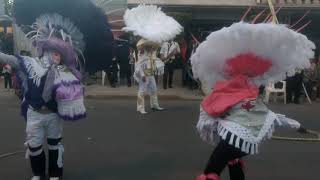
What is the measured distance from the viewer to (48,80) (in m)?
6.30

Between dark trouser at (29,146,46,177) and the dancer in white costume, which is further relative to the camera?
the dancer in white costume

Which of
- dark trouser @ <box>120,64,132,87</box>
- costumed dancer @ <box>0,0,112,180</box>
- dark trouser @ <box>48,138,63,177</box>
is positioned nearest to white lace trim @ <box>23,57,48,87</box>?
costumed dancer @ <box>0,0,112,180</box>

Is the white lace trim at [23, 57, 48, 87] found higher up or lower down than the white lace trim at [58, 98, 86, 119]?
higher up

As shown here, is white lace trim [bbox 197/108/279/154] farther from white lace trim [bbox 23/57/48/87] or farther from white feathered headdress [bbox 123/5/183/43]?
white feathered headdress [bbox 123/5/183/43]

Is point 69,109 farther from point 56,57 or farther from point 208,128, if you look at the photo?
point 208,128

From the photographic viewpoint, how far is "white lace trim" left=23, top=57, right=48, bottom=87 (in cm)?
630

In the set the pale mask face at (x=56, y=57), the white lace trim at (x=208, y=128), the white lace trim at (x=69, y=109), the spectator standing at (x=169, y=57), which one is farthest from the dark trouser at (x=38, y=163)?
the spectator standing at (x=169, y=57)

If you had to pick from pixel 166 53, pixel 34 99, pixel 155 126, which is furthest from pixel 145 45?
pixel 34 99

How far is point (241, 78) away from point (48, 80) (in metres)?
2.01

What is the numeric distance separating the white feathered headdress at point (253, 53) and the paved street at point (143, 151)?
1699 mm

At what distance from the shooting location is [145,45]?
477 inches

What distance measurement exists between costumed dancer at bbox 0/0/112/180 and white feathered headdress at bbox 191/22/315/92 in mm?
1431

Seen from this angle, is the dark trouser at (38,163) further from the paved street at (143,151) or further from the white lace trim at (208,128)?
the white lace trim at (208,128)

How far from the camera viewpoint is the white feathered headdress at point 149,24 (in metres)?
9.02
